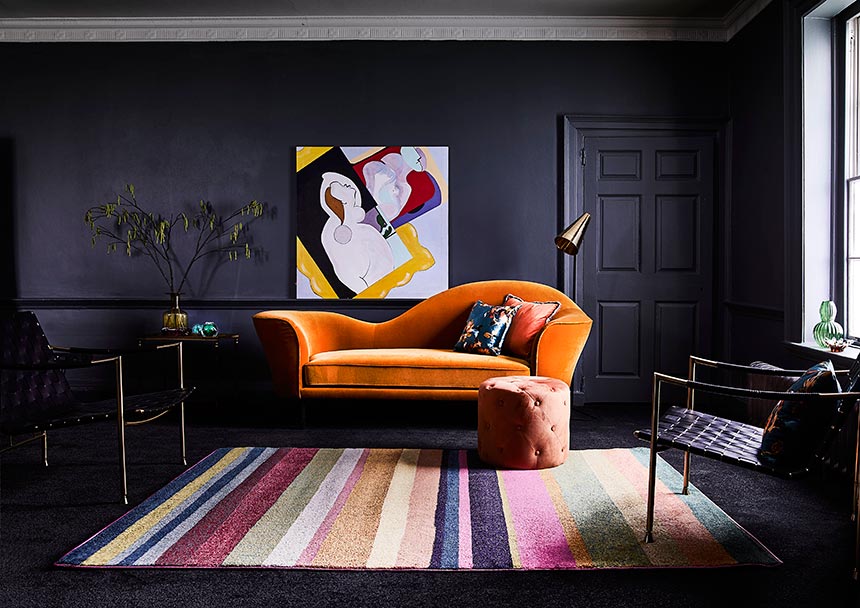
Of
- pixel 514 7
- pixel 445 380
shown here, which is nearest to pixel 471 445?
pixel 445 380

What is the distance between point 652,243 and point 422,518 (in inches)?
136

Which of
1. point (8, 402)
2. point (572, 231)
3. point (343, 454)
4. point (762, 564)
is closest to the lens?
point (762, 564)

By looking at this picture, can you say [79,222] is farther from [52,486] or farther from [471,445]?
[471,445]

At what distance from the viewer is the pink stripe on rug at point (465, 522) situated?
253cm

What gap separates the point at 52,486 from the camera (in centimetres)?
340

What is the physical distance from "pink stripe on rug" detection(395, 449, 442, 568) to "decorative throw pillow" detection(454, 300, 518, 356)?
106 centimetres

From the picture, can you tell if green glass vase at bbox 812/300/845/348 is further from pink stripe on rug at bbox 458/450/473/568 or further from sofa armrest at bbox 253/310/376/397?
sofa armrest at bbox 253/310/376/397

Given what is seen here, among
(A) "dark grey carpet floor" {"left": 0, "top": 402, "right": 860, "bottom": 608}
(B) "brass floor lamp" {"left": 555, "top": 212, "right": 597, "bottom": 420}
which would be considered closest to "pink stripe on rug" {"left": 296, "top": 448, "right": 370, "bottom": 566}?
(A) "dark grey carpet floor" {"left": 0, "top": 402, "right": 860, "bottom": 608}

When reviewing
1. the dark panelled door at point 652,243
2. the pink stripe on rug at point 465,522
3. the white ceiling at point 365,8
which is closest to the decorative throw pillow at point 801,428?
the pink stripe on rug at point 465,522

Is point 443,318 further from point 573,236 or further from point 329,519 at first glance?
point 329,519

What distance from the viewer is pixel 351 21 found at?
5.58 metres

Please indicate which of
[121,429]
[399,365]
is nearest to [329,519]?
[121,429]

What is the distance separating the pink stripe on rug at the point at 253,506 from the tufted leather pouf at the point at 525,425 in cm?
99

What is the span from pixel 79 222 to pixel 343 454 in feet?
10.6
